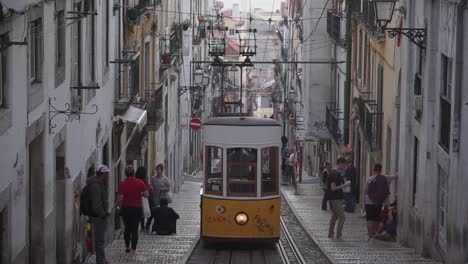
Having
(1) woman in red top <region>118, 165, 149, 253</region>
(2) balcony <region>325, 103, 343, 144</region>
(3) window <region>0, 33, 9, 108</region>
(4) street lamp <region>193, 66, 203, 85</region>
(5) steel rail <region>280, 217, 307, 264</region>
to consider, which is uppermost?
(4) street lamp <region>193, 66, 203, 85</region>

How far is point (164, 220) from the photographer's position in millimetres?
20734

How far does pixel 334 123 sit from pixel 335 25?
392cm

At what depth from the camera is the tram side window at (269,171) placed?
18.9m

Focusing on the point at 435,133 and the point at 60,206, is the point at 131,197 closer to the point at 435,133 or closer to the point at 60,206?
the point at 60,206

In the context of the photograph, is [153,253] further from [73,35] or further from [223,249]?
[73,35]

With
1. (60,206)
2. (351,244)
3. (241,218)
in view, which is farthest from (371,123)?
(60,206)

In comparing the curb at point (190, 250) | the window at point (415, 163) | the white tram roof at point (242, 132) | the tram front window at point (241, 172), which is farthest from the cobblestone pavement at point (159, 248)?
the window at point (415, 163)

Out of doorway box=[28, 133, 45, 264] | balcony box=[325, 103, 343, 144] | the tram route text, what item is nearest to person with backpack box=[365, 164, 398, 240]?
the tram route text

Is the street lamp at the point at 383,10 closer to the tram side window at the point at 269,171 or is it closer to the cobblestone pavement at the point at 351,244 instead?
the tram side window at the point at 269,171

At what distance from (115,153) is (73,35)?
22.3ft

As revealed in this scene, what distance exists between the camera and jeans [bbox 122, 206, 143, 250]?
1688 centimetres

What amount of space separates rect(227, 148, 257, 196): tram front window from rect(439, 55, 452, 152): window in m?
3.52

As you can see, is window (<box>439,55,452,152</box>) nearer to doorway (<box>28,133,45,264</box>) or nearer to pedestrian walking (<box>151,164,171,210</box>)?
doorway (<box>28,133,45,264</box>)

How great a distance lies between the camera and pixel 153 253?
17.8 metres
